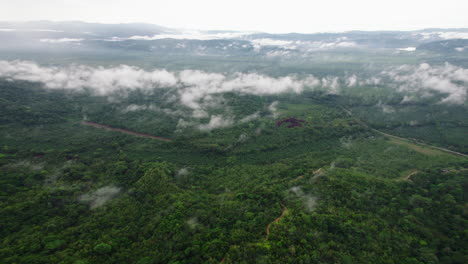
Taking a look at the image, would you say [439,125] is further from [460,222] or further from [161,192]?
[161,192]

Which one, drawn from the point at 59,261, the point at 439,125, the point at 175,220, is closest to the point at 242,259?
the point at 175,220

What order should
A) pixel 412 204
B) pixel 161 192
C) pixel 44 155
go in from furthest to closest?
pixel 44 155, pixel 161 192, pixel 412 204

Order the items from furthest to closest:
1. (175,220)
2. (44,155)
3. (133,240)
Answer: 1. (44,155)
2. (175,220)
3. (133,240)

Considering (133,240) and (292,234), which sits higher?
(292,234)

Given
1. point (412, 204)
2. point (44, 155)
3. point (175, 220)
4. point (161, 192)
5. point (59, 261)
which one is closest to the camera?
point (59, 261)

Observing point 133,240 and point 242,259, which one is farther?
point 133,240

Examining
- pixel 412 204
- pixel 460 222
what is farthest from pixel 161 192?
pixel 460 222

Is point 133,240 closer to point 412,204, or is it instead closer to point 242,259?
point 242,259

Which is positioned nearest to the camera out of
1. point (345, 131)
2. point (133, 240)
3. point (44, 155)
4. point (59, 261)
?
point (59, 261)

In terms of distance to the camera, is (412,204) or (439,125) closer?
(412,204)
